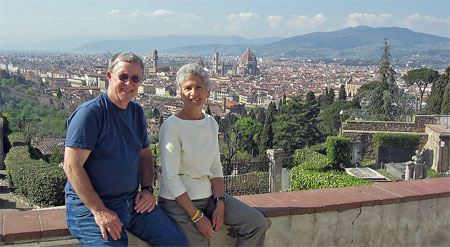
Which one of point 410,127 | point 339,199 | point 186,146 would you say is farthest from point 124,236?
point 410,127

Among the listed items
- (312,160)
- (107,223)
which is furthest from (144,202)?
(312,160)

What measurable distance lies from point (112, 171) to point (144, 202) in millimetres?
205

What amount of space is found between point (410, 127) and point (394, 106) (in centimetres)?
573

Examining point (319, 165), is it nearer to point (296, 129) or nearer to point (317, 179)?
point (317, 179)

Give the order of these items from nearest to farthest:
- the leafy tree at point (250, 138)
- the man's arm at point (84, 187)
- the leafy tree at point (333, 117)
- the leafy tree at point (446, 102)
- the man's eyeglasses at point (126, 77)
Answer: the man's arm at point (84, 187)
the man's eyeglasses at point (126, 77)
the leafy tree at point (446, 102)
the leafy tree at point (250, 138)
the leafy tree at point (333, 117)

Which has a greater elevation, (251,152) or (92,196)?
(92,196)

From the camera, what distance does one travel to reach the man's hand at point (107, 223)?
1.77 metres

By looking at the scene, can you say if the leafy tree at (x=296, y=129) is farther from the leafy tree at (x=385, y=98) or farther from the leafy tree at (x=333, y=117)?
the leafy tree at (x=333, y=117)

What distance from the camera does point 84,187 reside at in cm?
176

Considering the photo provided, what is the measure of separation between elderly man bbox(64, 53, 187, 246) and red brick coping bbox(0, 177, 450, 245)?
0.44ft

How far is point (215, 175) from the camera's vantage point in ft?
7.04

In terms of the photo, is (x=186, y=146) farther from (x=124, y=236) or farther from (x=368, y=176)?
(x=368, y=176)

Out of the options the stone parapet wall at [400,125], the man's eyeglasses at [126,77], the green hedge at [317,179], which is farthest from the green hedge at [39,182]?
the stone parapet wall at [400,125]

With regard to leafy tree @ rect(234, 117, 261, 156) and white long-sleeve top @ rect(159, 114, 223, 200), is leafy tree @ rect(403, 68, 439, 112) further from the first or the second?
white long-sleeve top @ rect(159, 114, 223, 200)
